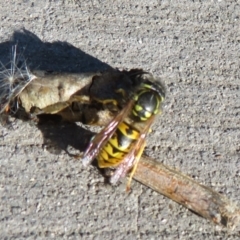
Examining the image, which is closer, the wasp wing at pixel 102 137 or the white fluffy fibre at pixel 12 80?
the wasp wing at pixel 102 137

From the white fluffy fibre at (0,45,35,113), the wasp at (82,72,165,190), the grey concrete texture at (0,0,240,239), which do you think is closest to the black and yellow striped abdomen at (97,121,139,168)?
the wasp at (82,72,165,190)

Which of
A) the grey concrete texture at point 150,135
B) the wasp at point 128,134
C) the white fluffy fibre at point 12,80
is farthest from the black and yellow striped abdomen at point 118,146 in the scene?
the white fluffy fibre at point 12,80

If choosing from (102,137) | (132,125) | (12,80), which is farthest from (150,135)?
(12,80)

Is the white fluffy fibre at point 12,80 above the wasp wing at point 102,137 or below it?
above

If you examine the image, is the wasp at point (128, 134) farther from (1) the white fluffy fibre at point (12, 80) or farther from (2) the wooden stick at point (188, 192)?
(1) the white fluffy fibre at point (12, 80)

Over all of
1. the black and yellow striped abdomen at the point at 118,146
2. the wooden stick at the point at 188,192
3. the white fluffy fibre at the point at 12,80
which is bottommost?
the wooden stick at the point at 188,192

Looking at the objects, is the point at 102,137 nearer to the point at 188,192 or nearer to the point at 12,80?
the point at 188,192

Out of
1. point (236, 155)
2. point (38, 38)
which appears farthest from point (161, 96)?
point (38, 38)
